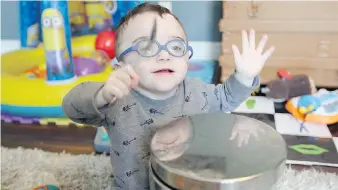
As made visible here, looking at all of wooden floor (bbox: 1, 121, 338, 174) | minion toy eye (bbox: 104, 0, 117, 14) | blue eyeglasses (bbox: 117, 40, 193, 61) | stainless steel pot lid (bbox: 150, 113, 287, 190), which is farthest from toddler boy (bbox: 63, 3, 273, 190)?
minion toy eye (bbox: 104, 0, 117, 14)

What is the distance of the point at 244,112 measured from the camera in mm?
1434

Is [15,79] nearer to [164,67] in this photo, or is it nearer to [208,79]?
[208,79]

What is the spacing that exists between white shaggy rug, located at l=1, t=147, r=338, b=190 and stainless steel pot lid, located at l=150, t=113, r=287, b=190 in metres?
0.46

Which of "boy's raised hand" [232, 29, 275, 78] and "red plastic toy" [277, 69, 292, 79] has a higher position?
"boy's raised hand" [232, 29, 275, 78]

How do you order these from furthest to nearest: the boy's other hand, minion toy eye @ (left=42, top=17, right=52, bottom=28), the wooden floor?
minion toy eye @ (left=42, top=17, right=52, bottom=28), the wooden floor, the boy's other hand

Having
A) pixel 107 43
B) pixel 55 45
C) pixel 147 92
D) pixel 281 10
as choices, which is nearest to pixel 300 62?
pixel 281 10

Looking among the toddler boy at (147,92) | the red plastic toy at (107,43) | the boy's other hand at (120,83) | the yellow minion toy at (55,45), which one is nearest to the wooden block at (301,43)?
the red plastic toy at (107,43)

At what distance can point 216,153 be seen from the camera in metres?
0.52

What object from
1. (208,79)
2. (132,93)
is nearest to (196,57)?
(208,79)

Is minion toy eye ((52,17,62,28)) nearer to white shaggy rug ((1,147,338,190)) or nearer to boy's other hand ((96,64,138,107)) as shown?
white shaggy rug ((1,147,338,190))

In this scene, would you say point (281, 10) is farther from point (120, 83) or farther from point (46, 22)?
point (120, 83)

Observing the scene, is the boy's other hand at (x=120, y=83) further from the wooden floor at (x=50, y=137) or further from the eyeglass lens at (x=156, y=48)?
the wooden floor at (x=50, y=137)

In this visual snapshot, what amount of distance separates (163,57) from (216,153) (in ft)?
0.68

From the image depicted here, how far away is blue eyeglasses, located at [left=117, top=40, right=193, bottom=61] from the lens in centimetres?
67
